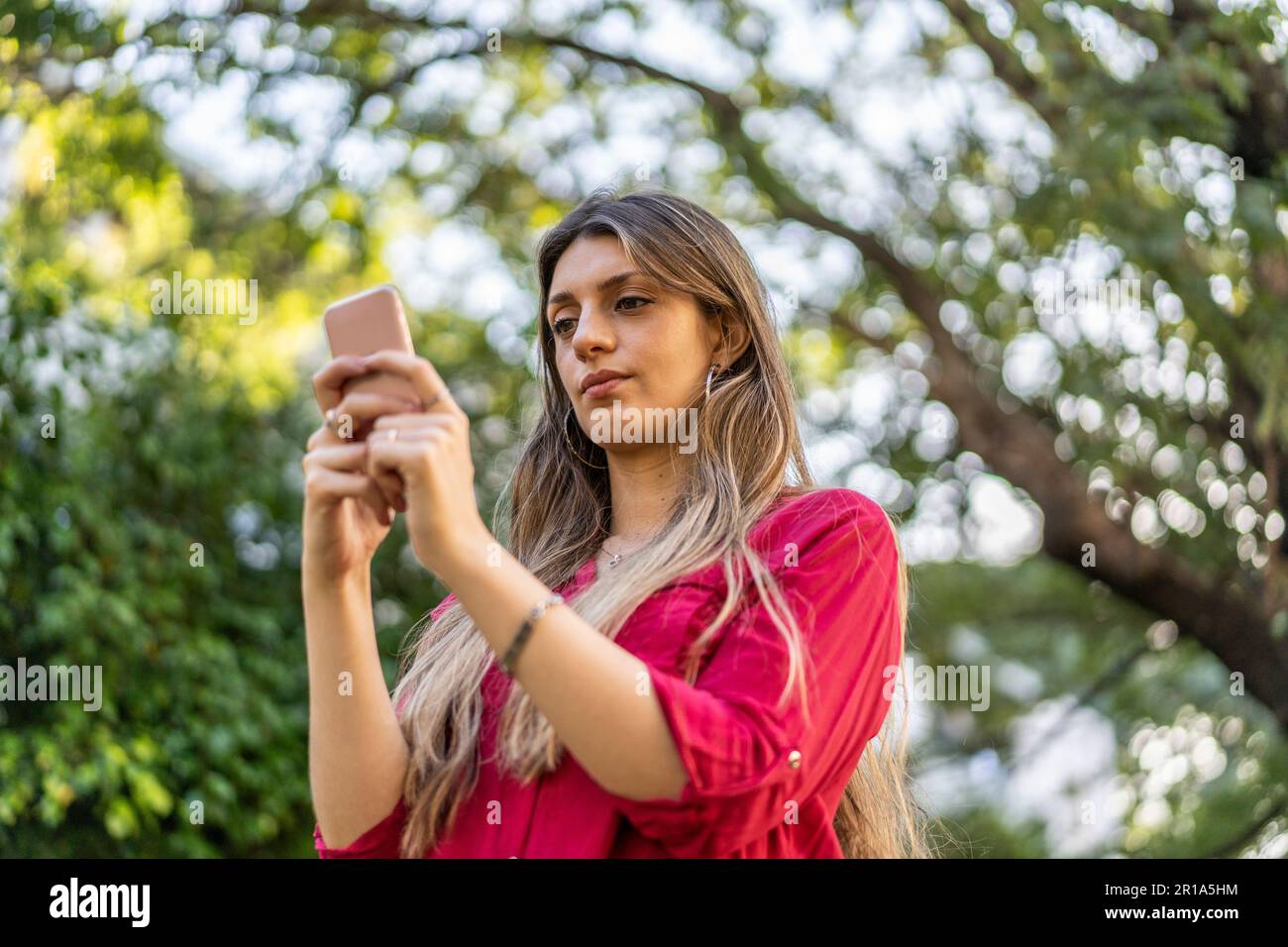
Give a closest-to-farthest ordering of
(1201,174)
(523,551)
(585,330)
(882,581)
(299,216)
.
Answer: (882,581) < (585,330) < (523,551) < (1201,174) < (299,216)

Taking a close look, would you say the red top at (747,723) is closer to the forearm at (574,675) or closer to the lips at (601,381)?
the forearm at (574,675)

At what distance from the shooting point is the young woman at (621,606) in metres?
1.52

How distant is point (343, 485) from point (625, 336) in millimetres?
622

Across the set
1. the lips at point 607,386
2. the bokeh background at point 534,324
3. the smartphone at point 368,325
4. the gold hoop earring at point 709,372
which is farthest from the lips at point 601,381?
the bokeh background at point 534,324

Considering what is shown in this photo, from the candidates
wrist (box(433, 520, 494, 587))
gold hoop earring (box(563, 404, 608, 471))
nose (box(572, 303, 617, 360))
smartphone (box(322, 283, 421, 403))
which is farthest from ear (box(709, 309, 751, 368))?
wrist (box(433, 520, 494, 587))

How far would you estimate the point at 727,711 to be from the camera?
5.20 feet

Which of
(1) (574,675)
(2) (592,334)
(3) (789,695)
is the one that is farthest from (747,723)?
(2) (592,334)

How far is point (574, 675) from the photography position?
4.91 feet

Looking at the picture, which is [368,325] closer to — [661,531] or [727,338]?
[661,531]

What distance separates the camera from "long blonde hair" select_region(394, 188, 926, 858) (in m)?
1.84

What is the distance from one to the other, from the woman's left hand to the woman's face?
0.52 m
